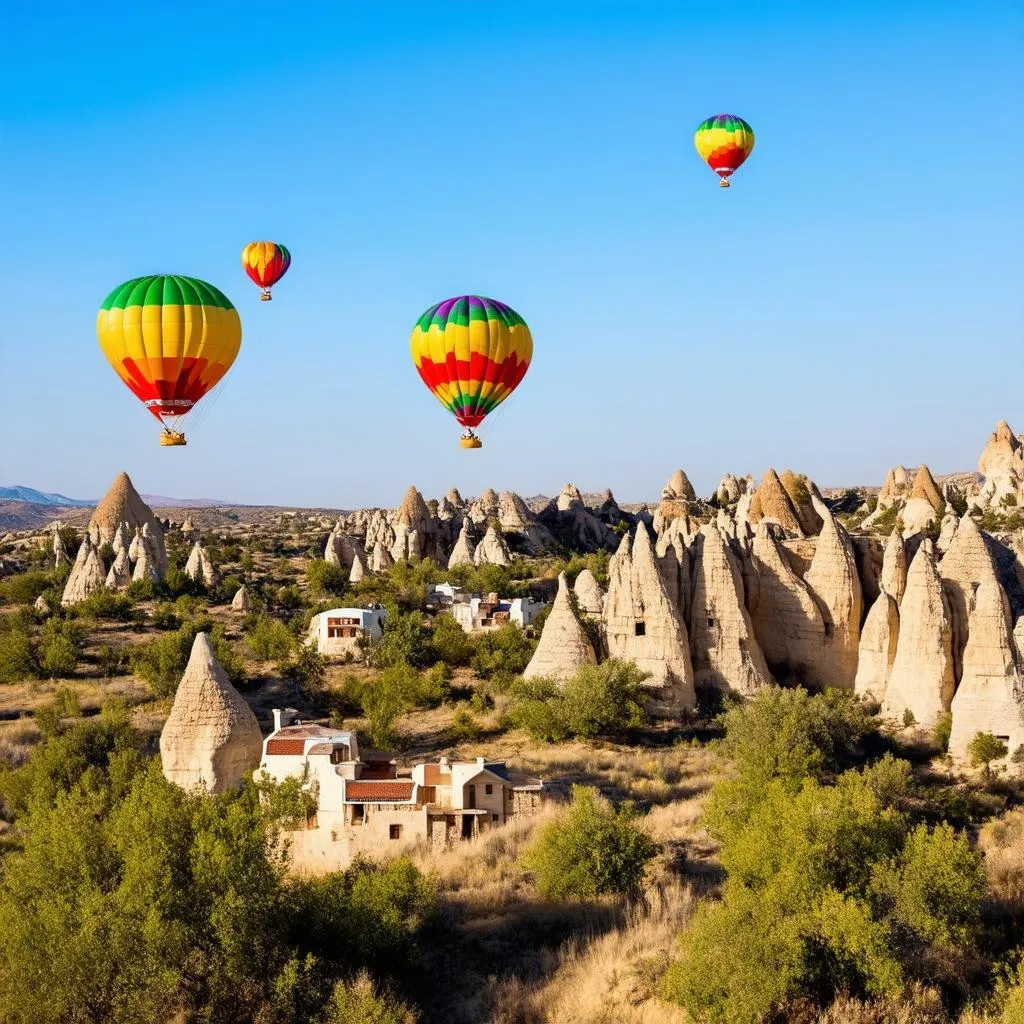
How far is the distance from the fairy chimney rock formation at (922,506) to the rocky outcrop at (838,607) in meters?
12.5

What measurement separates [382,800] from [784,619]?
11.8 metres

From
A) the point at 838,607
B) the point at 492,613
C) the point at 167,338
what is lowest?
the point at 492,613

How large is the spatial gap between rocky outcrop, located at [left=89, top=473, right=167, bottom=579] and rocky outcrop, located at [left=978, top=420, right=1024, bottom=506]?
114ft

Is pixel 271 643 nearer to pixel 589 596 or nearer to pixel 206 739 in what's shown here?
pixel 589 596

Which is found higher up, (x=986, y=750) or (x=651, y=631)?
(x=651, y=631)

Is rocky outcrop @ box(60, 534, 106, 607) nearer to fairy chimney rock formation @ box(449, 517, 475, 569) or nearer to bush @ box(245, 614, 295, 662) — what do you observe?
bush @ box(245, 614, 295, 662)

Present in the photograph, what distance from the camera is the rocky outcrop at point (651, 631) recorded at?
26438 mm

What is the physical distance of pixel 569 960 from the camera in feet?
47.2

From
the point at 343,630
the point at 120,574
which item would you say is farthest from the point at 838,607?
the point at 120,574

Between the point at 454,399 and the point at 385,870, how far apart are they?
49.6 feet

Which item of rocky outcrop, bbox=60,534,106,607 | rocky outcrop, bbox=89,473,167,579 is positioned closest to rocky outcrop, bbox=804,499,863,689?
rocky outcrop, bbox=60,534,106,607

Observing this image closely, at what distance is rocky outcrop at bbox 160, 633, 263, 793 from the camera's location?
2136cm

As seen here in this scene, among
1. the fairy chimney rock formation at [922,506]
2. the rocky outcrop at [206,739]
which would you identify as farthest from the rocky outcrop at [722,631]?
the fairy chimney rock formation at [922,506]

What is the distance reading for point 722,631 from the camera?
2670 centimetres
